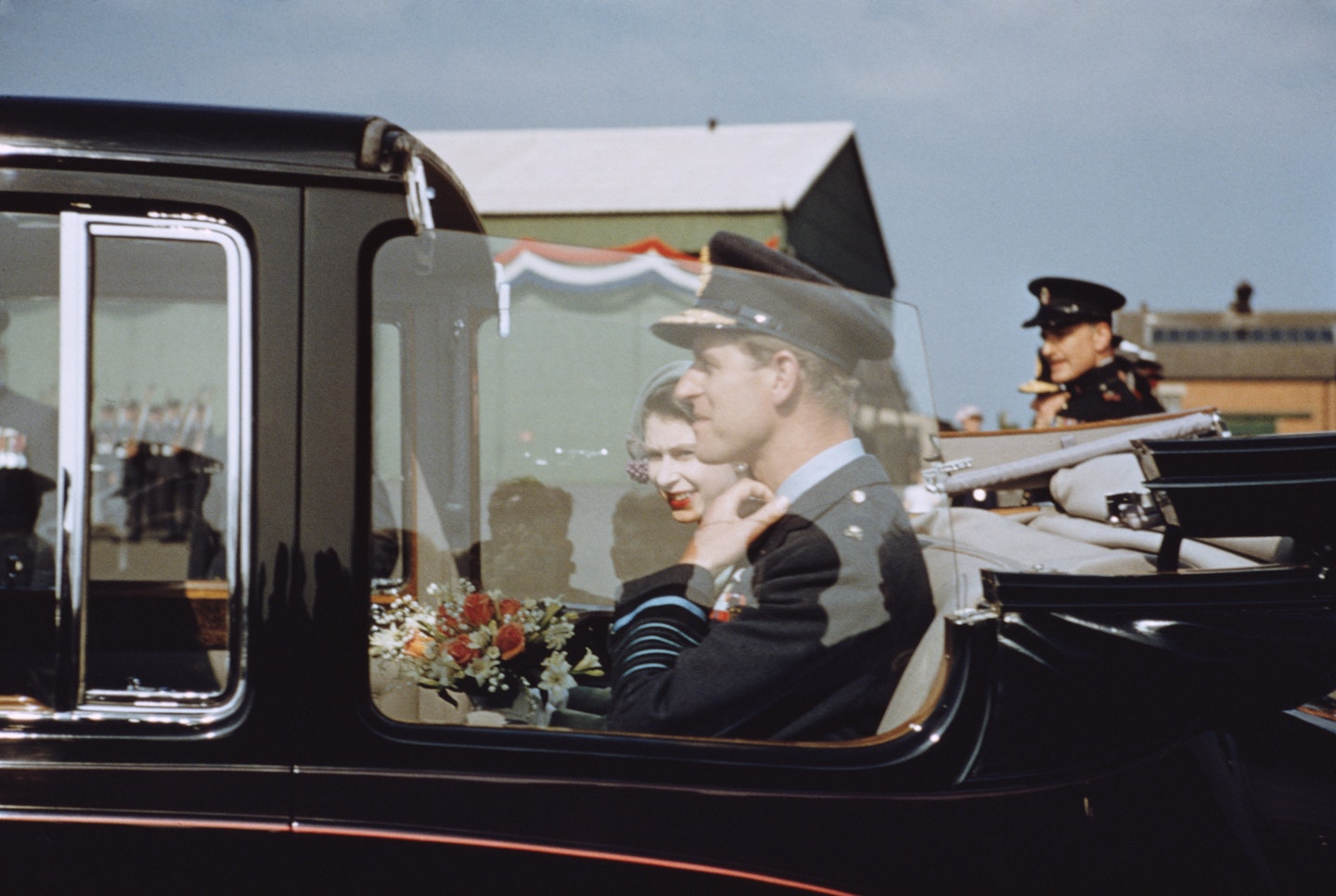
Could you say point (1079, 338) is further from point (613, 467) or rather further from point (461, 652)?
point (461, 652)

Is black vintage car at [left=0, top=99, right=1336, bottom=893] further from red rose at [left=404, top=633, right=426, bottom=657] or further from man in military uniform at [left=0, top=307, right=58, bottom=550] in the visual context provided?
red rose at [left=404, top=633, right=426, bottom=657]

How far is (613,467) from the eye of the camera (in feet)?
5.84

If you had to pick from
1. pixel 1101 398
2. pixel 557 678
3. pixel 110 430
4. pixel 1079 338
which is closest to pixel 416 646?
pixel 557 678

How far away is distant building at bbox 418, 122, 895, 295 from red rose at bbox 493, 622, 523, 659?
1028 cm

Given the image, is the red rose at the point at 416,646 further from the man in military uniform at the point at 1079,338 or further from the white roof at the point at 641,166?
the white roof at the point at 641,166

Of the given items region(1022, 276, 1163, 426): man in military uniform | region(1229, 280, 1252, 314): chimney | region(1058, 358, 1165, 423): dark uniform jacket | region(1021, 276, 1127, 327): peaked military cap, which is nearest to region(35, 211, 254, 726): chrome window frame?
region(1058, 358, 1165, 423): dark uniform jacket

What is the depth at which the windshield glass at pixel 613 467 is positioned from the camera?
1.49 meters

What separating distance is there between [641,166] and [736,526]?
14050 millimetres

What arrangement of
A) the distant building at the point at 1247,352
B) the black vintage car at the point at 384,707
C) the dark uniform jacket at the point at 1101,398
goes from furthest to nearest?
the distant building at the point at 1247,352 → the dark uniform jacket at the point at 1101,398 → the black vintage car at the point at 384,707

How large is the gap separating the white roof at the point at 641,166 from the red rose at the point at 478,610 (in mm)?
11329

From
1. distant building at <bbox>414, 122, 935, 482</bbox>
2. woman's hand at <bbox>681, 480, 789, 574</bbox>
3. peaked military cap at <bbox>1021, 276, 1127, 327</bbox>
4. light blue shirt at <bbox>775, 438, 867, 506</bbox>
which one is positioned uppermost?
distant building at <bbox>414, 122, 935, 482</bbox>

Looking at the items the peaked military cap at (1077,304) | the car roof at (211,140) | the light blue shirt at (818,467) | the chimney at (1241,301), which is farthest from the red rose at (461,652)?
the chimney at (1241,301)

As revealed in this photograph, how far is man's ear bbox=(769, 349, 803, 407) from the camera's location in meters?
1.55

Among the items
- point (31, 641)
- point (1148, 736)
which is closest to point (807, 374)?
point (1148, 736)
